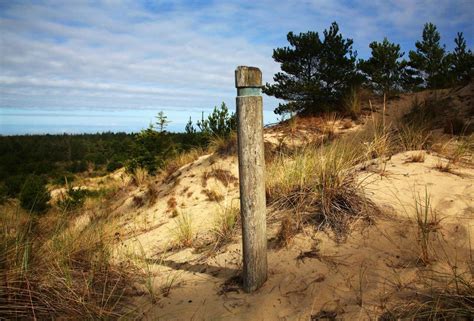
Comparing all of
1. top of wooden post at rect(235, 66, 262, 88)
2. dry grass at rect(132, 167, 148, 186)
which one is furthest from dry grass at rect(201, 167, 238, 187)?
top of wooden post at rect(235, 66, 262, 88)

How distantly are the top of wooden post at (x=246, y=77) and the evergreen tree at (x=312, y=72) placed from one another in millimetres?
7295

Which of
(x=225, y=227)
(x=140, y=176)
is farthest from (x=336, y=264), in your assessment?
(x=140, y=176)

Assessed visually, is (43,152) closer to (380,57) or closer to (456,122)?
(380,57)

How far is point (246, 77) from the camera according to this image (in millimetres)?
3041

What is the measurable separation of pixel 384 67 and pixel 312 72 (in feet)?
16.3

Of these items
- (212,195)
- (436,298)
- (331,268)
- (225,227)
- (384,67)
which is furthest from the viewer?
(384,67)

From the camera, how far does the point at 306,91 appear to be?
10.1 meters

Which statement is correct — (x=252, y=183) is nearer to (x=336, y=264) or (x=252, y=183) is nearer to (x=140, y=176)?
(x=336, y=264)

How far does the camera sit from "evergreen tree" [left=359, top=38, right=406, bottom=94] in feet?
43.7

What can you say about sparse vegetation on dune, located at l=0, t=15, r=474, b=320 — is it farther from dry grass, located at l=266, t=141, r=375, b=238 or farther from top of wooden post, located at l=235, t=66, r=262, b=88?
top of wooden post, located at l=235, t=66, r=262, b=88

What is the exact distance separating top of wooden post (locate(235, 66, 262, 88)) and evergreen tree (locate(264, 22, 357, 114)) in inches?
287

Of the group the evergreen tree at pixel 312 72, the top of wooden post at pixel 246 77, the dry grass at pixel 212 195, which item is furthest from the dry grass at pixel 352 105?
the top of wooden post at pixel 246 77

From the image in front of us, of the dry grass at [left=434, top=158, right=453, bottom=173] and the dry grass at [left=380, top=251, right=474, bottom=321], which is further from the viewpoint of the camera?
the dry grass at [left=434, top=158, right=453, bottom=173]

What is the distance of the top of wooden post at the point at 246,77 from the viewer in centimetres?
304
